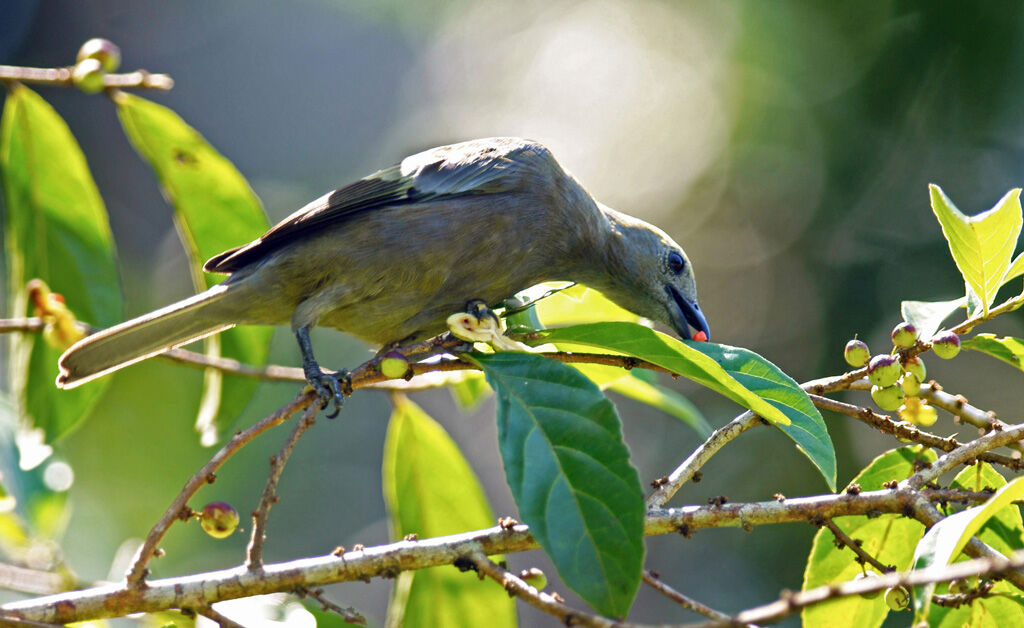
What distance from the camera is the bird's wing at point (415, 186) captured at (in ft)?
12.8

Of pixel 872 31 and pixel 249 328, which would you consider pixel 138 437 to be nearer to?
pixel 249 328

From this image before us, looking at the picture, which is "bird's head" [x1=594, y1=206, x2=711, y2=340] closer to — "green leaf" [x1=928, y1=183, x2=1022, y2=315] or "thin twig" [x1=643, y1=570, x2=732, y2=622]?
"green leaf" [x1=928, y1=183, x2=1022, y2=315]

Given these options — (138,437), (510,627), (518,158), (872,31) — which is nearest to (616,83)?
(872,31)

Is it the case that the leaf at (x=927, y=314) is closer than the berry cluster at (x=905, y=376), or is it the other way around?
the berry cluster at (x=905, y=376)

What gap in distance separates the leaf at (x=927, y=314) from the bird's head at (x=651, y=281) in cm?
156

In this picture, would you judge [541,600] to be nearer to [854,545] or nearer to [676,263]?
[854,545]

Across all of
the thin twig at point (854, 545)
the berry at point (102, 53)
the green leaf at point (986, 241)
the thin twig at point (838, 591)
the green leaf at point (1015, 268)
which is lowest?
the thin twig at point (854, 545)

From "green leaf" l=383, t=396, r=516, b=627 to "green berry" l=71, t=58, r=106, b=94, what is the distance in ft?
5.32

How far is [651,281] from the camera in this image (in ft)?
14.3

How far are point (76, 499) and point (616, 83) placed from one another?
8.45 meters

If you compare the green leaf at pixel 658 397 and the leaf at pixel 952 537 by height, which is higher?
the leaf at pixel 952 537

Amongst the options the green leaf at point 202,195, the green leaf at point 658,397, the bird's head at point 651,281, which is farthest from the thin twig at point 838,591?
the bird's head at point 651,281

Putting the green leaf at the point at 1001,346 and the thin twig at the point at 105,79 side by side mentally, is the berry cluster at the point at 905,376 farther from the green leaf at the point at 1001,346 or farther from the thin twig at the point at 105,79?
the thin twig at the point at 105,79

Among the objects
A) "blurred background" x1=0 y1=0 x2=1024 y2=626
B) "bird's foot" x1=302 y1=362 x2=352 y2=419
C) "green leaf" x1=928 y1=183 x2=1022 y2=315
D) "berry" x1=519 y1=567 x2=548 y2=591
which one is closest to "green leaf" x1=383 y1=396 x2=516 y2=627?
"bird's foot" x1=302 y1=362 x2=352 y2=419
